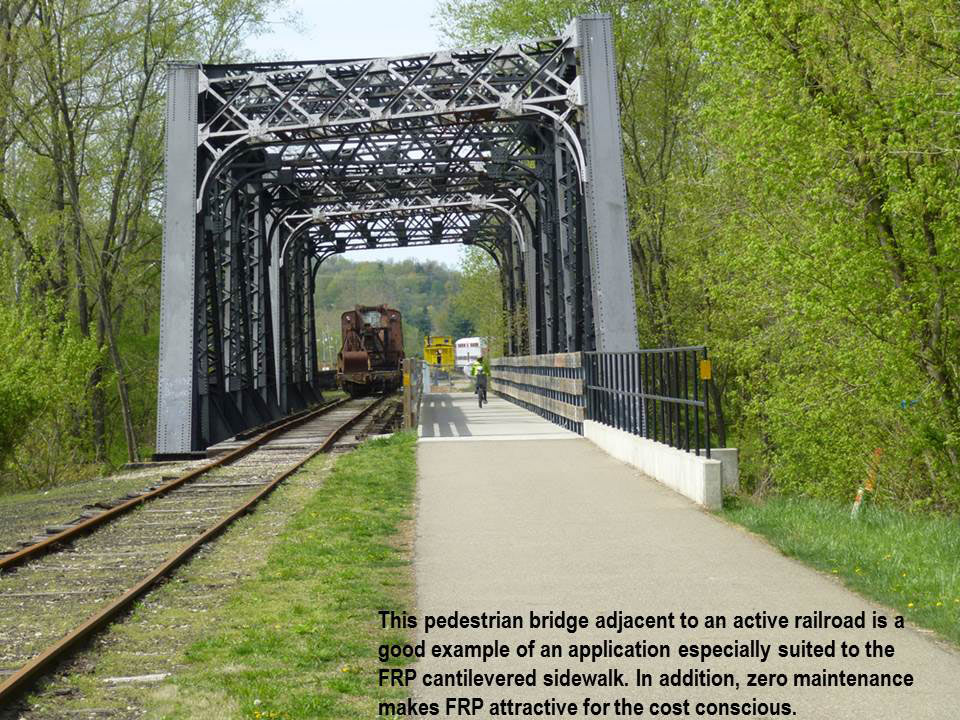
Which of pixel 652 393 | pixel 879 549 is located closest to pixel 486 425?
pixel 652 393

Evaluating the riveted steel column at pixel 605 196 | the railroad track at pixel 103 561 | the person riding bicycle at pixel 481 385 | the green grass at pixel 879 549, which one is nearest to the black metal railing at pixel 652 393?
the riveted steel column at pixel 605 196

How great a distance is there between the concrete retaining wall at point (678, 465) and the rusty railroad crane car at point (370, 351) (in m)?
38.8

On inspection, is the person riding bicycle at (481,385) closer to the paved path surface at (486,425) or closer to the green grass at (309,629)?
the paved path surface at (486,425)

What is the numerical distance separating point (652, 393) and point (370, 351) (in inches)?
1689

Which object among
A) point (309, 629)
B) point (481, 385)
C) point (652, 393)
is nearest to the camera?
point (309, 629)

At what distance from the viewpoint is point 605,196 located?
22000mm

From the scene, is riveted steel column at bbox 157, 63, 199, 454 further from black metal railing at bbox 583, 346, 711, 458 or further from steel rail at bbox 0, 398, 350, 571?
black metal railing at bbox 583, 346, 711, 458

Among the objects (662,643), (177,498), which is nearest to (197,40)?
(177,498)

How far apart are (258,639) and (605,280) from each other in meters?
15.5

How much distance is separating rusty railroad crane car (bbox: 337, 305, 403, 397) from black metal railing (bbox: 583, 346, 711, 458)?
3481 cm

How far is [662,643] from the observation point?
21.5 ft

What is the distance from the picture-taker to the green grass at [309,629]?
5.70 meters

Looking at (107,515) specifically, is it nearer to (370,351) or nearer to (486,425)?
(486,425)

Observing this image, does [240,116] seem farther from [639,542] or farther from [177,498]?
[639,542]
